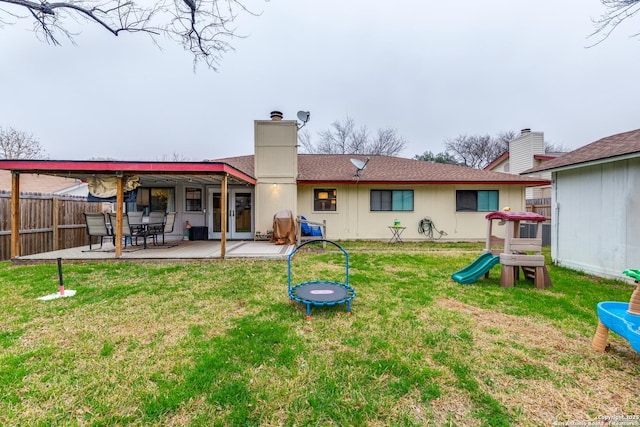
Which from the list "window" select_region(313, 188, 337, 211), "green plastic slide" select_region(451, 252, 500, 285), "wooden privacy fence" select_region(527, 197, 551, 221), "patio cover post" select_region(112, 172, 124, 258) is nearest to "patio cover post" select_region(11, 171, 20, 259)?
"patio cover post" select_region(112, 172, 124, 258)

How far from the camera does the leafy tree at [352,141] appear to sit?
28016mm

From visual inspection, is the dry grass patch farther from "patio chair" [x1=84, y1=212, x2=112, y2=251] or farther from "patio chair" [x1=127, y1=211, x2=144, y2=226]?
"patio chair" [x1=127, y1=211, x2=144, y2=226]

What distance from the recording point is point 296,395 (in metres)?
2.08

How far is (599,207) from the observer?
5.80m

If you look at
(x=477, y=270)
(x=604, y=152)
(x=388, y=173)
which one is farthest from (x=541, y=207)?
(x=477, y=270)

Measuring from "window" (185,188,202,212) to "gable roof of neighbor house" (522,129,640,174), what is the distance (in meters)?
10.9

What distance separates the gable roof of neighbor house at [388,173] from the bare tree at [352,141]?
577 inches

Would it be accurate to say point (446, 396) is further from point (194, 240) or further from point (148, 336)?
point (194, 240)

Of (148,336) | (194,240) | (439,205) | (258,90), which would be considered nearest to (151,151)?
(258,90)

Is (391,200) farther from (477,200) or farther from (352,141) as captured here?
(352,141)

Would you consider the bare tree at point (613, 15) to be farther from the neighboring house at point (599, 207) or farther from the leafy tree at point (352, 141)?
the leafy tree at point (352, 141)

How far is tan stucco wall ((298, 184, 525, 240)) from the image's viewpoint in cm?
1127

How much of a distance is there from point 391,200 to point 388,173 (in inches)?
46.4

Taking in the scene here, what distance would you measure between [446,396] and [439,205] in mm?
10217
